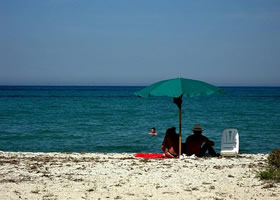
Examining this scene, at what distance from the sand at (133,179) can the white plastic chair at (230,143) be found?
77 cm

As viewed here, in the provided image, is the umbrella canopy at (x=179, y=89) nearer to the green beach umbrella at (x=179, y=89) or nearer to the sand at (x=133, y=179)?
the green beach umbrella at (x=179, y=89)

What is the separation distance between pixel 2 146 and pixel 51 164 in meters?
8.17

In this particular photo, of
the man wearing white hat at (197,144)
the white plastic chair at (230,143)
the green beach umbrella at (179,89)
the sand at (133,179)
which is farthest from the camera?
the white plastic chair at (230,143)

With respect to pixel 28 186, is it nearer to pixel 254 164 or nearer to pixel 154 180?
pixel 154 180

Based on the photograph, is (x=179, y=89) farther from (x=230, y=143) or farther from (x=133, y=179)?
(x=133, y=179)

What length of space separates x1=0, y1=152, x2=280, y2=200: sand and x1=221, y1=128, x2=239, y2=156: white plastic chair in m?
0.77

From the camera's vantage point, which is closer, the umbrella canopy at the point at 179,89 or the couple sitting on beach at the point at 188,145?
the umbrella canopy at the point at 179,89

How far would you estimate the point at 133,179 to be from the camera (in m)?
7.98

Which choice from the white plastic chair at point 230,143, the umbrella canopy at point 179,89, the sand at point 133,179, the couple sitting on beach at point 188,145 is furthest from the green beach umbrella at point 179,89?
the sand at point 133,179

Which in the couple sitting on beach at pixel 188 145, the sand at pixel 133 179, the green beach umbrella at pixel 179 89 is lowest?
the sand at pixel 133 179

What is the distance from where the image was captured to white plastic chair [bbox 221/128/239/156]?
11.4 metres

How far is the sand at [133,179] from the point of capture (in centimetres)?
685

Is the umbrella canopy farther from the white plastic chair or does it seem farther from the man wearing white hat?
the white plastic chair

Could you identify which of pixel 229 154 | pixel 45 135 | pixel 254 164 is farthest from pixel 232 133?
pixel 45 135
